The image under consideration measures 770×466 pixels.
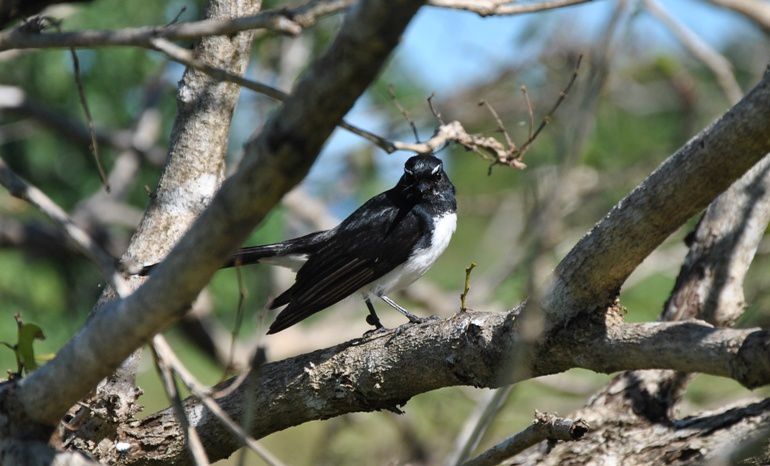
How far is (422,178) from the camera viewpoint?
17.6ft

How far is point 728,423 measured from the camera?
12.1 ft

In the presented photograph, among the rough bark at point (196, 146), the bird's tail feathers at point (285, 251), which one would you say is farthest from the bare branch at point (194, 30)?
the bird's tail feathers at point (285, 251)

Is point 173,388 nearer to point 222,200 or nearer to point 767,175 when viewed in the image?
point 222,200

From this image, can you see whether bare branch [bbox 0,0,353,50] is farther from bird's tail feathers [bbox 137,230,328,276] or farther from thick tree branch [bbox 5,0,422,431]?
bird's tail feathers [bbox 137,230,328,276]

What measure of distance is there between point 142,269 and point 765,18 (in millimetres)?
4143

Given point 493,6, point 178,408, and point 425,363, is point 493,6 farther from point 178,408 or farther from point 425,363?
point 178,408

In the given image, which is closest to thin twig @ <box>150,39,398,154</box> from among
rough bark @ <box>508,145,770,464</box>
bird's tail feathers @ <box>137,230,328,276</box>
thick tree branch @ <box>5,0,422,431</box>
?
thick tree branch @ <box>5,0,422,431</box>

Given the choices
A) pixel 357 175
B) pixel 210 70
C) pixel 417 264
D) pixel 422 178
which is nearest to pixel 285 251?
pixel 417 264

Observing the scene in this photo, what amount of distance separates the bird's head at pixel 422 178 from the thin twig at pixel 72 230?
10.6 ft

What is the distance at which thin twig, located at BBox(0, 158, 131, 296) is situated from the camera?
214cm

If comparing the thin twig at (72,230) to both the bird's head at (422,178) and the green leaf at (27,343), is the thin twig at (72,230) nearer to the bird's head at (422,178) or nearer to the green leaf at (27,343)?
the green leaf at (27,343)

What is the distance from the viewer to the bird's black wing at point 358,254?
4812 millimetres

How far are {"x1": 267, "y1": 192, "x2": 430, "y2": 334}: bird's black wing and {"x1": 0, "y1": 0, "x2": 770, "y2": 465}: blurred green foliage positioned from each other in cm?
104

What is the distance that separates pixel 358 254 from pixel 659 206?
8.38 ft
